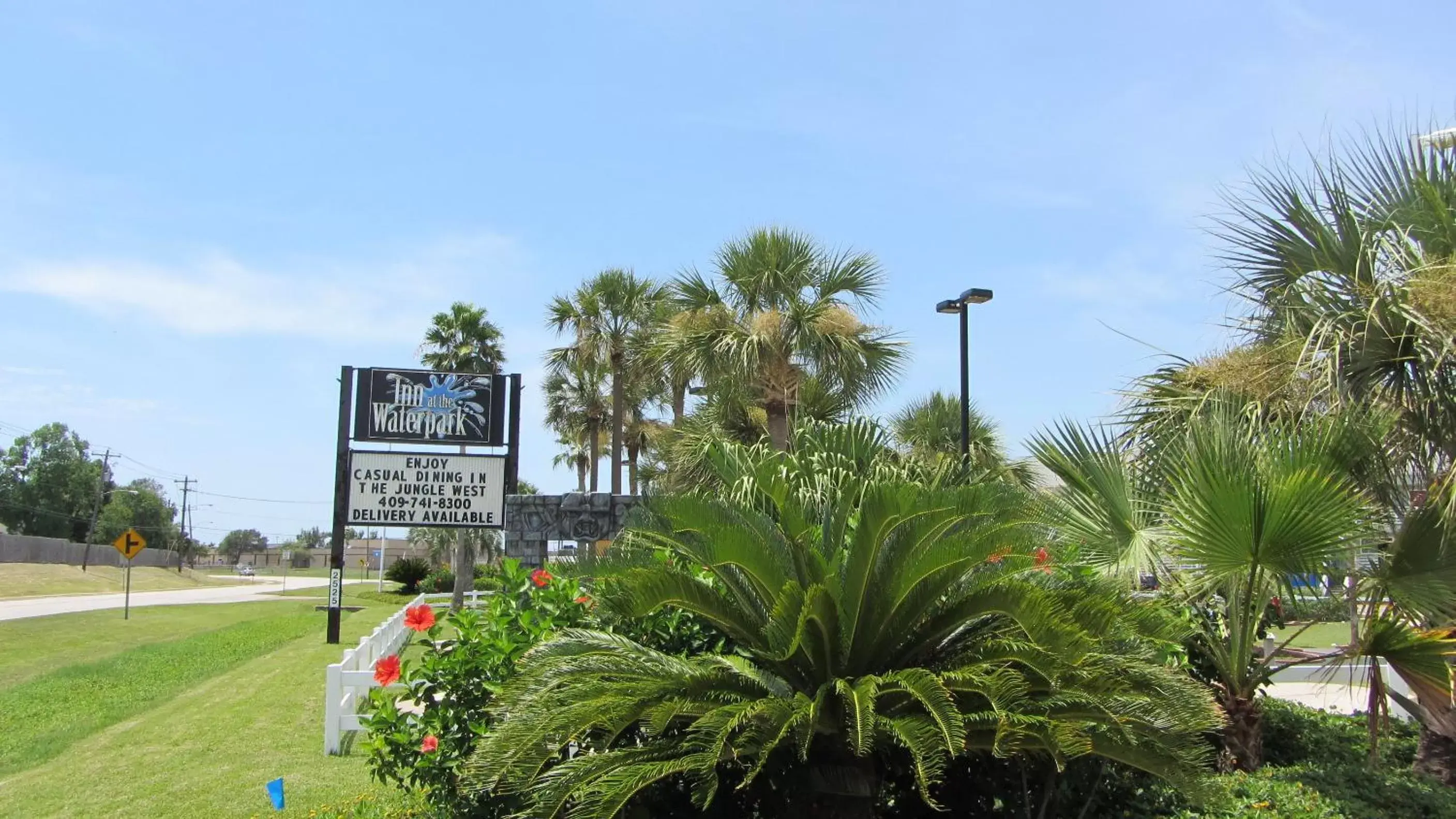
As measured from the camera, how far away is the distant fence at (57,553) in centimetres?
6375

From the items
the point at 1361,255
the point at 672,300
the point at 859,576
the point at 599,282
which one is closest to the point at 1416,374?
the point at 1361,255

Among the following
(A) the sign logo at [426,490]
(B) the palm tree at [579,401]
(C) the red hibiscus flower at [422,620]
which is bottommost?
(C) the red hibiscus flower at [422,620]

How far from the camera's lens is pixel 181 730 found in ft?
36.6

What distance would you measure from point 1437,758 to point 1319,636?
16.7 m

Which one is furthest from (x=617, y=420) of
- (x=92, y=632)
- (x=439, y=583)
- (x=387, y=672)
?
(x=387, y=672)

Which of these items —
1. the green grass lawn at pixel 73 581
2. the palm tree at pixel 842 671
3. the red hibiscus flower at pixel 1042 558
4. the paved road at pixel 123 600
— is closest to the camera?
the palm tree at pixel 842 671

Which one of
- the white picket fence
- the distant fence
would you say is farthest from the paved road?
the white picket fence

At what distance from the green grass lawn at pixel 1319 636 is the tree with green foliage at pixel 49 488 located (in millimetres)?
95523

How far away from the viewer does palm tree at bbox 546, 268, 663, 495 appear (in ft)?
101

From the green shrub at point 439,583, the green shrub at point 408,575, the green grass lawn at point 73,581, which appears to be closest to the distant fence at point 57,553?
the green grass lawn at point 73,581

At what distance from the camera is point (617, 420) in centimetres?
3066

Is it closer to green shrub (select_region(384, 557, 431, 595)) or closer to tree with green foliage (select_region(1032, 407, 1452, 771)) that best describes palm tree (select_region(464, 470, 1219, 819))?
tree with green foliage (select_region(1032, 407, 1452, 771))

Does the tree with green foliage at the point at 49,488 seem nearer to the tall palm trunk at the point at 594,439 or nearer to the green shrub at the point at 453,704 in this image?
the tall palm trunk at the point at 594,439

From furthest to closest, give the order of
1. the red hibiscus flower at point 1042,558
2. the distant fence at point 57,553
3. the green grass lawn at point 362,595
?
the distant fence at point 57,553 < the green grass lawn at point 362,595 < the red hibiscus flower at point 1042,558
